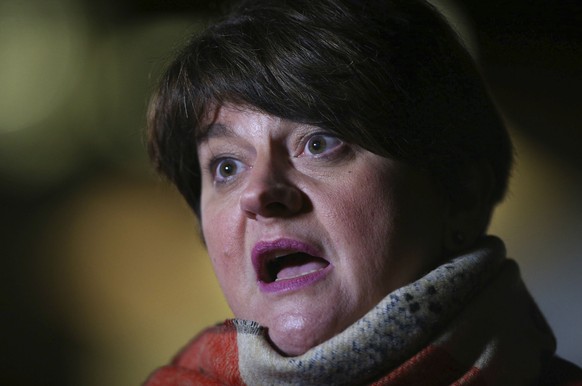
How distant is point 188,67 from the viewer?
622mm

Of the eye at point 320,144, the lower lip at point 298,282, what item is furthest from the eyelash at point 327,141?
the lower lip at point 298,282

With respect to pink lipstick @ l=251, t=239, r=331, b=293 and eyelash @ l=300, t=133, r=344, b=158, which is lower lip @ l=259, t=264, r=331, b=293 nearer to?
pink lipstick @ l=251, t=239, r=331, b=293

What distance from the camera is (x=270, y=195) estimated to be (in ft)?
1.72

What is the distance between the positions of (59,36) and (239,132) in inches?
13.5

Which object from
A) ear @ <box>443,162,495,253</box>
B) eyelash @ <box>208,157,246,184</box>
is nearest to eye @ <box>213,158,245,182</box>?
eyelash @ <box>208,157,246,184</box>

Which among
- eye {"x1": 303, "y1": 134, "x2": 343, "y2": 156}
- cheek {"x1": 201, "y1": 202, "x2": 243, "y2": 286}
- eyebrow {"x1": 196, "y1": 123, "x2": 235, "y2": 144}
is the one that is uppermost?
eyebrow {"x1": 196, "y1": 123, "x2": 235, "y2": 144}

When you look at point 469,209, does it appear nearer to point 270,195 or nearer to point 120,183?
point 270,195

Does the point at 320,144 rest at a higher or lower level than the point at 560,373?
higher

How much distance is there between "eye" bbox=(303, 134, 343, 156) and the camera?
553 millimetres

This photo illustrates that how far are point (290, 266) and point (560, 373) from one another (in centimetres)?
29

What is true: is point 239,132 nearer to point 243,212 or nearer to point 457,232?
point 243,212

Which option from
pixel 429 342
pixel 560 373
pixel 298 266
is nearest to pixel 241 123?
pixel 298 266

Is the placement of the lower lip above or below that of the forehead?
below

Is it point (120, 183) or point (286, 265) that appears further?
point (120, 183)
